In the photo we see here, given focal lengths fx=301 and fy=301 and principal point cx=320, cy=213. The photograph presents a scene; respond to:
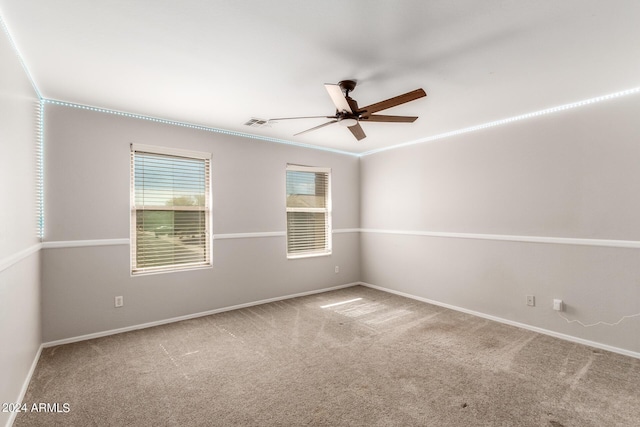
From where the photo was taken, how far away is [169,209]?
12.8 ft

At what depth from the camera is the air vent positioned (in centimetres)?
379

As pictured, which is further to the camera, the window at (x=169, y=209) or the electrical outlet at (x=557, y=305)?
the window at (x=169, y=209)

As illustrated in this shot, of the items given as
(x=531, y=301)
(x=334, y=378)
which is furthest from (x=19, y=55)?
(x=531, y=301)

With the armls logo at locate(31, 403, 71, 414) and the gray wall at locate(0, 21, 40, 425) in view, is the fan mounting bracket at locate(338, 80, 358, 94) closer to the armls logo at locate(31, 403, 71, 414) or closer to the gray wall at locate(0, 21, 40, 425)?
the gray wall at locate(0, 21, 40, 425)

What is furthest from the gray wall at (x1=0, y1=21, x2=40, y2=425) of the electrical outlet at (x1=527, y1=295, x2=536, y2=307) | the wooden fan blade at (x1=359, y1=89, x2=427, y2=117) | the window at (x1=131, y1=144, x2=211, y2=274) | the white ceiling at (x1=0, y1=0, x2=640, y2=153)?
the electrical outlet at (x1=527, y1=295, x2=536, y2=307)

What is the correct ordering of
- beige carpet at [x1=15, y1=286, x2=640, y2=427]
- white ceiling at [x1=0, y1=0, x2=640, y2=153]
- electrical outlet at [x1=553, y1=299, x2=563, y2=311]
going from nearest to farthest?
white ceiling at [x1=0, y1=0, x2=640, y2=153] < beige carpet at [x1=15, y1=286, x2=640, y2=427] < electrical outlet at [x1=553, y1=299, x2=563, y2=311]

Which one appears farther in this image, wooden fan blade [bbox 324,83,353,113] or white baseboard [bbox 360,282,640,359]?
white baseboard [bbox 360,282,640,359]

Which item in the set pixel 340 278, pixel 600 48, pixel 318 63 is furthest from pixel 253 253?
Answer: pixel 600 48

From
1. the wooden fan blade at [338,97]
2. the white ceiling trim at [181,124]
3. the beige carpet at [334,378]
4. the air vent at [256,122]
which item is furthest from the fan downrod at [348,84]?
the beige carpet at [334,378]

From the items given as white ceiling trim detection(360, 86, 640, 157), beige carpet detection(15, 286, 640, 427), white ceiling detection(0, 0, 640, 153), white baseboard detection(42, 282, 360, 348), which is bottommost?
beige carpet detection(15, 286, 640, 427)

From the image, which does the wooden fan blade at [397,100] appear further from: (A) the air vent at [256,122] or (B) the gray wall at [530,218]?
(B) the gray wall at [530,218]

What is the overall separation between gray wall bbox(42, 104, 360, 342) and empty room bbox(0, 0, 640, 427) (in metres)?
0.02

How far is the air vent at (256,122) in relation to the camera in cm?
379

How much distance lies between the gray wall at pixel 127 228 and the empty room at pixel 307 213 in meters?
0.02
